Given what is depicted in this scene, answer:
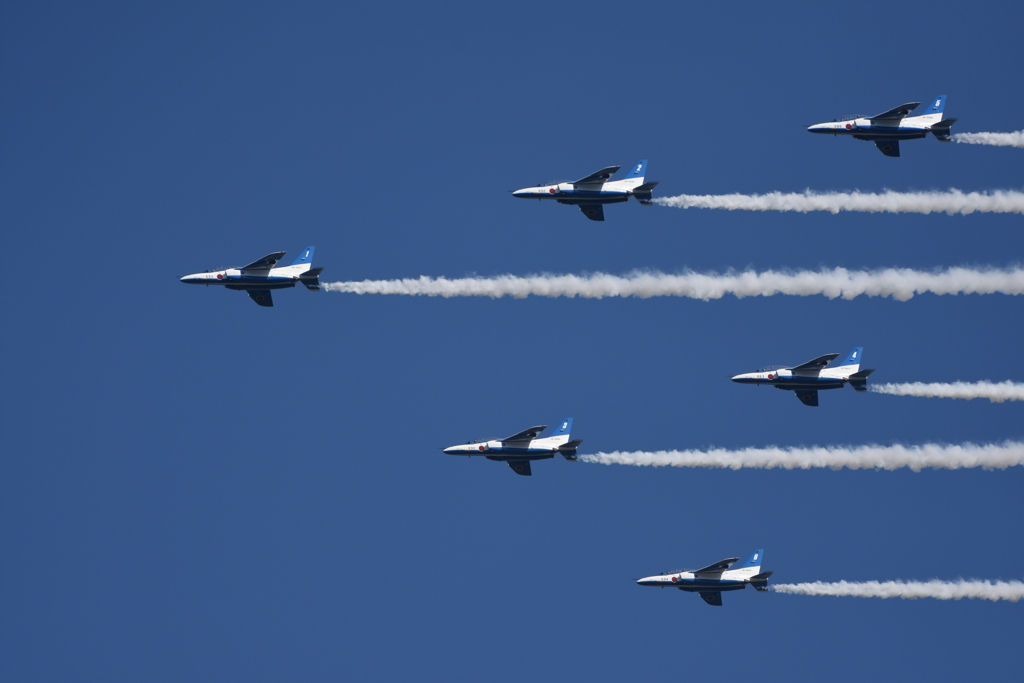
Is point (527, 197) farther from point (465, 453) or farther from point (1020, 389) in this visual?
point (1020, 389)

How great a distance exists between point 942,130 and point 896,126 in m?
2.50

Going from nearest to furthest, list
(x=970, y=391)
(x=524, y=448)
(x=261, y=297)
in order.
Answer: (x=970, y=391), (x=524, y=448), (x=261, y=297)

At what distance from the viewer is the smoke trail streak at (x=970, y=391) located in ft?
214

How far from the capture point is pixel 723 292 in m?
70.8

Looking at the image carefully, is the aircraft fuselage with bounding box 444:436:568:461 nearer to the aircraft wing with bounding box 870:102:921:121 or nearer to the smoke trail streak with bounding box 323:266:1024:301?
the smoke trail streak with bounding box 323:266:1024:301

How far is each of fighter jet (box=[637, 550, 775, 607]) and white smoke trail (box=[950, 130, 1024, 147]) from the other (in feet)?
84.8

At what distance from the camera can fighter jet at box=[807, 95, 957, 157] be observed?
69938mm

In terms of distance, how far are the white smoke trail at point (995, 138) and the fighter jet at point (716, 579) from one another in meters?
25.9

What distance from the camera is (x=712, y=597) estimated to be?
70.4 metres

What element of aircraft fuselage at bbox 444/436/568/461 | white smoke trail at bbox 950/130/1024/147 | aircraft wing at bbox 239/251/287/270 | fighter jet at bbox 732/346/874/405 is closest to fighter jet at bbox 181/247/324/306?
aircraft wing at bbox 239/251/287/270

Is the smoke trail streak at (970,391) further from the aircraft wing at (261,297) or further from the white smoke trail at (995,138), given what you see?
the aircraft wing at (261,297)

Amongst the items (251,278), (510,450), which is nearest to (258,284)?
(251,278)

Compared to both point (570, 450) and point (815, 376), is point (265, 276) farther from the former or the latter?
point (815, 376)

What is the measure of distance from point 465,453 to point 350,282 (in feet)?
39.8
